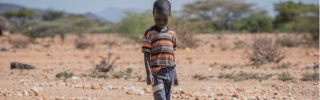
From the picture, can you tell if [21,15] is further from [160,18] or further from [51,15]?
[160,18]

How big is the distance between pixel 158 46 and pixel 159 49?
0.10 feet

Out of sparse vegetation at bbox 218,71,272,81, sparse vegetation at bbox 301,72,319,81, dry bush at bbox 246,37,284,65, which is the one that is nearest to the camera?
sparse vegetation at bbox 301,72,319,81

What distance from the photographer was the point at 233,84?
26.8ft

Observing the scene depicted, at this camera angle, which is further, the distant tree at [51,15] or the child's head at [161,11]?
the distant tree at [51,15]

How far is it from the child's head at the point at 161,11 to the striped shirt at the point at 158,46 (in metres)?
0.07

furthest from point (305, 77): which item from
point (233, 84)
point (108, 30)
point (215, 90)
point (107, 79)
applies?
point (108, 30)

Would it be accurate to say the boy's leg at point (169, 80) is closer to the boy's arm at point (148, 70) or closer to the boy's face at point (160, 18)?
the boy's arm at point (148, 70)

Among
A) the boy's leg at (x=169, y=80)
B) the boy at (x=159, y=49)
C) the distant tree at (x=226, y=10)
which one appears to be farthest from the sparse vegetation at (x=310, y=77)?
the distant tree at (x=226, y=10)

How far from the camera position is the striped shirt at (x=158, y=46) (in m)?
4.52

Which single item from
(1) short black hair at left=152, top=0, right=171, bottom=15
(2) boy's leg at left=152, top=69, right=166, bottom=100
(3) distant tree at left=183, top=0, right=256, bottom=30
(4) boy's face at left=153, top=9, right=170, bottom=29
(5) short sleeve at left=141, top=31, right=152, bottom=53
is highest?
(1) short black hair at left=152, top=0, right=171, bottom=15

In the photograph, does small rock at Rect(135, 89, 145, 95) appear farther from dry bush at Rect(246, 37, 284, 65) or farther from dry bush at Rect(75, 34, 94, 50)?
dry bush at Rect(75, 34, 94, 50)

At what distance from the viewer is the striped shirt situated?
452 cm

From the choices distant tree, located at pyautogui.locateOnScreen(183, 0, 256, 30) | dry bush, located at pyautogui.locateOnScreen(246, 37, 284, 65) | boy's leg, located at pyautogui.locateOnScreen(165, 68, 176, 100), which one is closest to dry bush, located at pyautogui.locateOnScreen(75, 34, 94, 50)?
dry bush, located at pyautogui.locateOnScreen(246, 37, 284, 65)

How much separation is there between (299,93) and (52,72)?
5262mm
